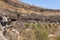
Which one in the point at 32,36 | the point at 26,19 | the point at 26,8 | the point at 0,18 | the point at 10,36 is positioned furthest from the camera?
the point at 26,8

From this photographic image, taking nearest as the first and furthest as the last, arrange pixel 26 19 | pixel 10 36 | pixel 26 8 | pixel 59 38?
pixel 10 36 < pixel 59 38 < pixel 26 19 < pixel 26 8

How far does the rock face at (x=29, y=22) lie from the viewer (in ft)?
54.6

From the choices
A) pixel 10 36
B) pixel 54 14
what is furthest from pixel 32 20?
pixel 10 36

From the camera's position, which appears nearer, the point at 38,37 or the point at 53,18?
the point at 38,37

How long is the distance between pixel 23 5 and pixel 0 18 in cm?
814

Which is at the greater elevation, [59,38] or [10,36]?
[10,36]

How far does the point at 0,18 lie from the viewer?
2005 centimetres

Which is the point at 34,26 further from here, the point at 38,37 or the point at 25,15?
the point at 25,15

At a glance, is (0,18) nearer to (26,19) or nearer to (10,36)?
(26,19)

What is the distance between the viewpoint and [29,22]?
22.2m

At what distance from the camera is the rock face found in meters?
16.6

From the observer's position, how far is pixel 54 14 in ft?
85.1

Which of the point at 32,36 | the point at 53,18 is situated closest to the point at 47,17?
the point at 53,18

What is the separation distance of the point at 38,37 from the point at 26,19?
531 cm
